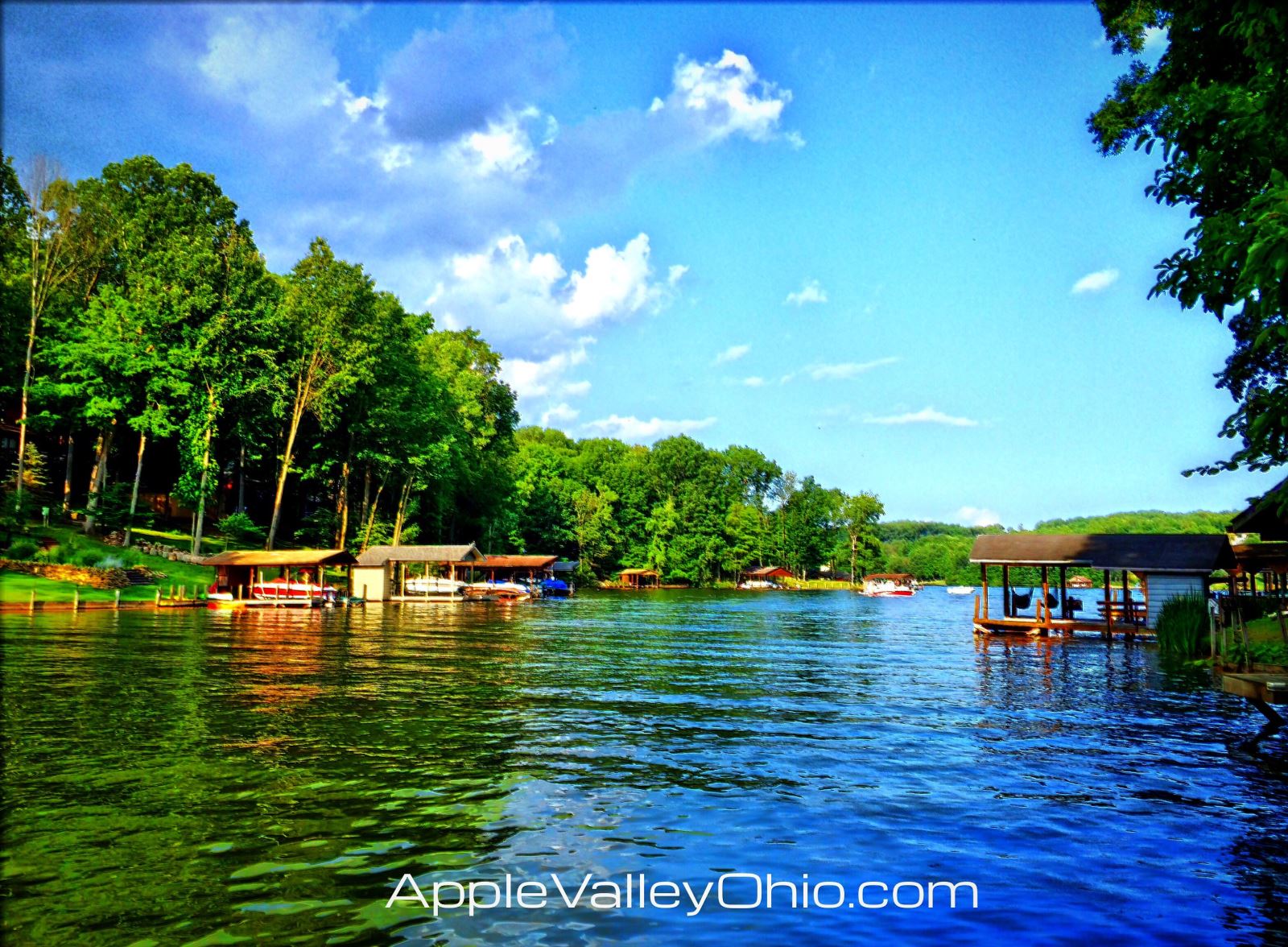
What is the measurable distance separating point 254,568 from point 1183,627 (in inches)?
2059

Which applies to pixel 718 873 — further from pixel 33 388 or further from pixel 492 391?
pixel 492 391

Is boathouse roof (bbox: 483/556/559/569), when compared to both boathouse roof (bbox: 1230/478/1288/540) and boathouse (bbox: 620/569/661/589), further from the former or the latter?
boathouse roof (bbox: 1230/478/1288/540)

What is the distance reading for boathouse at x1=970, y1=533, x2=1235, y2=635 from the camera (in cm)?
3866

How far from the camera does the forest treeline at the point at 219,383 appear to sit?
57344 mm

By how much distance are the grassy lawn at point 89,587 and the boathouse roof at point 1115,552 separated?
45560mm

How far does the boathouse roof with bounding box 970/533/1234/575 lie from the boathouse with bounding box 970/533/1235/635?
0.04 meters

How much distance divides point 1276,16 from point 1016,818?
8857 millimetres

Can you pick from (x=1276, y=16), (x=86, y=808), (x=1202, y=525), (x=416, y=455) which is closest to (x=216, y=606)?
(x=416, y=455)

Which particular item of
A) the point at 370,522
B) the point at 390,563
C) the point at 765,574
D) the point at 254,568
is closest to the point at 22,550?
the point at 254,568

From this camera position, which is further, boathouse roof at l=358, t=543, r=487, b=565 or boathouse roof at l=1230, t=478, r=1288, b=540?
boathouse roof at l=358, t=543, r=487, b=565

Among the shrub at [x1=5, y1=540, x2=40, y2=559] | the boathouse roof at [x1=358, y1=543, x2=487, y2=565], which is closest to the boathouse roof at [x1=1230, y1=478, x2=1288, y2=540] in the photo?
the boathouse roof at [x1=358, y1=543, x2=487, y2=565]

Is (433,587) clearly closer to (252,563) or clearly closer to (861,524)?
(252,563)

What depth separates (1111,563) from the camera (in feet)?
130

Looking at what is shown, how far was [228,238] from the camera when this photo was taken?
64750mm
